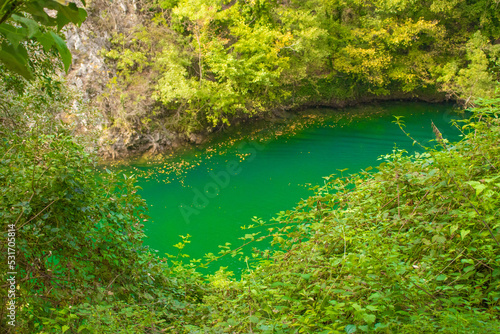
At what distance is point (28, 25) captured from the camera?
59cm

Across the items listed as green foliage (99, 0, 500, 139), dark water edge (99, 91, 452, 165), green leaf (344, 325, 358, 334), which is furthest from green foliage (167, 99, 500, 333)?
dark water edge (99, 91, 452, 165)

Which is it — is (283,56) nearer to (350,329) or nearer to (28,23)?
(350,329)

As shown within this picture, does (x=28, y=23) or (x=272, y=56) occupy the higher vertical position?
(x=28, y=23)

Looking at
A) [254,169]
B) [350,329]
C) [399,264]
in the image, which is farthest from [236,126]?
[350,329]

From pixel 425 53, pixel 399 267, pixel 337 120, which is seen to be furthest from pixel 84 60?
pixel 425 53

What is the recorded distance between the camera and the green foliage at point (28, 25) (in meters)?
0.62

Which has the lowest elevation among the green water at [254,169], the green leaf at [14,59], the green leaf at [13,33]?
the green water at [254,169]

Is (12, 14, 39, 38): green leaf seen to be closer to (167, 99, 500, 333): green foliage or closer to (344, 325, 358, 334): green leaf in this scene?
(167, 99, 500, 333): green foliage

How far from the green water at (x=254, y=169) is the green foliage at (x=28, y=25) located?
8193 mm

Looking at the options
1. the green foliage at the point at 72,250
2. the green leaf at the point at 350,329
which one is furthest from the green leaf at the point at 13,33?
the green foliage at the point at 72,250

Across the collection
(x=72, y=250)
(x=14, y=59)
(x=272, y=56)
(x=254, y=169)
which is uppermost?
(x=14, y=59)

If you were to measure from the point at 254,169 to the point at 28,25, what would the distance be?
14.3 m

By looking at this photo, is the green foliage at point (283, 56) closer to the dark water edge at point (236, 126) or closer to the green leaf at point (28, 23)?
the dark water edge at point (236, 126)

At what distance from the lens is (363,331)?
2.20 m
